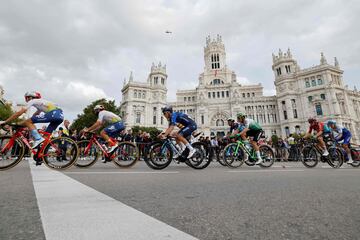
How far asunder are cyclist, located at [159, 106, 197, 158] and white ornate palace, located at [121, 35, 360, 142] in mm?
55817

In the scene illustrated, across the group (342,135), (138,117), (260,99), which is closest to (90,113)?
(138,117)

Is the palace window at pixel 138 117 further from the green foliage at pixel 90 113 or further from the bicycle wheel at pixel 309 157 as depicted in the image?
the bicycle wheel at pixel 309 157

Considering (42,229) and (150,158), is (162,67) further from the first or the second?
(42,229)

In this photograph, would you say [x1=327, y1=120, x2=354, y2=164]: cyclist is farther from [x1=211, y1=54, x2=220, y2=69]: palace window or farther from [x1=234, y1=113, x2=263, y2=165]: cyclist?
[x1=211, y1=54, x2=220, y2=69]: palace window

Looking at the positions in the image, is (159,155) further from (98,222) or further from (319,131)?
(319,131)

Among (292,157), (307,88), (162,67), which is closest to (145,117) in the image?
(162,67)

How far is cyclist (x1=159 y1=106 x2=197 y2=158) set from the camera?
5.77m

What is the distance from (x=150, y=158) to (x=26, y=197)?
12.7 feet

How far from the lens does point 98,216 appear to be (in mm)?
1411

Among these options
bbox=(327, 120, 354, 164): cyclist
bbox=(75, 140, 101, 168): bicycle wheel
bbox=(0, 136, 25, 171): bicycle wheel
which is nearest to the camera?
bbox=(0, 136, 25, 171): bicycle wheel

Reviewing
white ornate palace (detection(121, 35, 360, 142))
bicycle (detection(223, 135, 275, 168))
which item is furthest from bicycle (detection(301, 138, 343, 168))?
white ornate palace (detection(121, 35, 360, 142))

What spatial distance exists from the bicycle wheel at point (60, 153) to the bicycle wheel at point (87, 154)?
0.53 metres

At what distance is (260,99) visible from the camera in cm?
6425

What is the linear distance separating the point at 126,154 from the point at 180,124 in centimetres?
196
